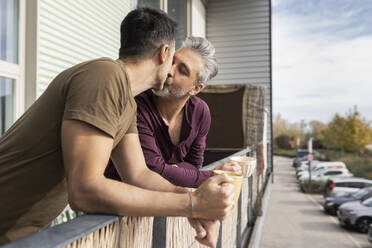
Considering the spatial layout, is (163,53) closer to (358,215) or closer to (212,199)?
(212,199)

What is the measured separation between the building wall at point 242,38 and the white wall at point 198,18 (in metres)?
0.44

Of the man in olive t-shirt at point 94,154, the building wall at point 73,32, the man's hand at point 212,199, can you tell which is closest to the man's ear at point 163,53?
the man in olive t-shirt at point 94,154

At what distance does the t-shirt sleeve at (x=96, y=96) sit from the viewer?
0.97 m

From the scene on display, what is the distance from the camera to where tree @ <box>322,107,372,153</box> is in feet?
140

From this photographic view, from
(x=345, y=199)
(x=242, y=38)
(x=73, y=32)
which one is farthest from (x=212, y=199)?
(x=345, y=199)

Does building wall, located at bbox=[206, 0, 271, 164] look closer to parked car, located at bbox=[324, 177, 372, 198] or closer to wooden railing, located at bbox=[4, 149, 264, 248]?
wooden railing, located at bbox=[4, 149, 264, 248]

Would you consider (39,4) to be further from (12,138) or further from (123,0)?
(12,138)

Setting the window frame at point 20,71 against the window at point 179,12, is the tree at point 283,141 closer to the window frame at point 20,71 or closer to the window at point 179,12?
the window at point 179,12

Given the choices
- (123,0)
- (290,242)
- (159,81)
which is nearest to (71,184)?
(159,81)

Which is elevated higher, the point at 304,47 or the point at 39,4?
the point at 304,47

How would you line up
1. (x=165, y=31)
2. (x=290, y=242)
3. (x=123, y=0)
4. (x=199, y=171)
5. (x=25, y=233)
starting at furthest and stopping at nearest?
(x=290, y=242) → (x=123, y=0) → (x=199, y=171) → (x=165, y=31) → (x=25, y=233)

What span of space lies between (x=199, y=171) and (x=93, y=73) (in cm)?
98

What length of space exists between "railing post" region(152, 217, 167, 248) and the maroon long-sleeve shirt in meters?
0.63

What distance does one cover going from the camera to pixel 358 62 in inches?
3780
